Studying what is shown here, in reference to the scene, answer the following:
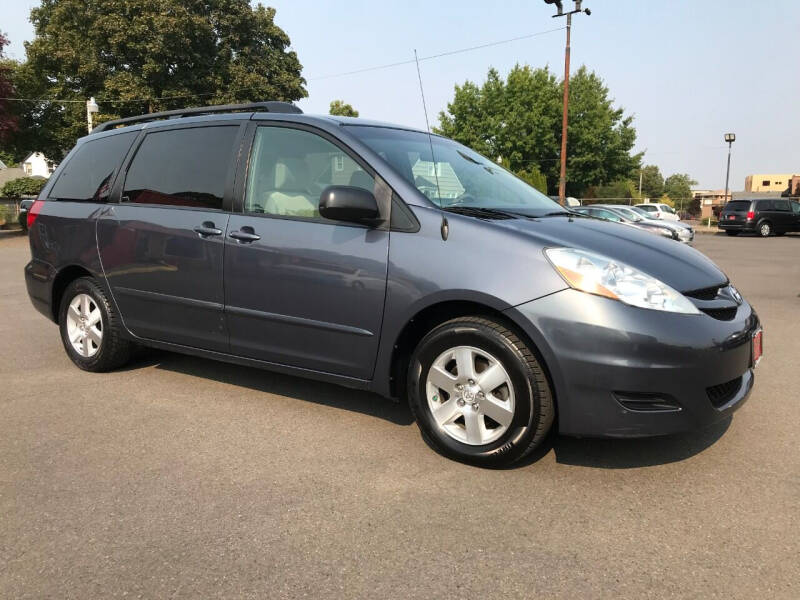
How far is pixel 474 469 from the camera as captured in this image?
9.78ft

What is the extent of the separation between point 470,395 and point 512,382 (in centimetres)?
23

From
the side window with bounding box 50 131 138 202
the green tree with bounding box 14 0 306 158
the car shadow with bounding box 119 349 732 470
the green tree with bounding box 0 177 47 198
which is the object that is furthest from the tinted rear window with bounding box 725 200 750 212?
the green tree with bounding box 0 177 47 198

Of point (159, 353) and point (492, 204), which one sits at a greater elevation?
point (492, 204)

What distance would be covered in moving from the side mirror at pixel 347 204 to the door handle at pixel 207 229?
88 centimetres

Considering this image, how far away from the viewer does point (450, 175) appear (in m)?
3.60

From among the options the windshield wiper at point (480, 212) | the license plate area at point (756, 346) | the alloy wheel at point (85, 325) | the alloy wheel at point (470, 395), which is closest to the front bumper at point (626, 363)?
the alloy wheel at point (470, 395)

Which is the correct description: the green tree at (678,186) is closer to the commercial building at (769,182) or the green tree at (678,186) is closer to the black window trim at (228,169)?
the commercial building at (769,182)

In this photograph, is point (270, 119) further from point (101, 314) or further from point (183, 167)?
point (101, 314)

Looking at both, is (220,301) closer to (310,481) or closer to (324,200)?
(324,200)

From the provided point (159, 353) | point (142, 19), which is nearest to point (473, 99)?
point (142, 19)

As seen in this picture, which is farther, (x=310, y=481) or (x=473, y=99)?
(x=473, y=99)

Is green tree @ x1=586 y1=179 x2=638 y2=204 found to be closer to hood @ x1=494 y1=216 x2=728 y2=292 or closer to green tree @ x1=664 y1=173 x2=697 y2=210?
hood @ x1=494 y1=216 x2=728 y2=292

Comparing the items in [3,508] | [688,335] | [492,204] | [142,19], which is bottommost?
[3,508]

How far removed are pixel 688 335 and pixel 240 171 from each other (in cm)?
261
